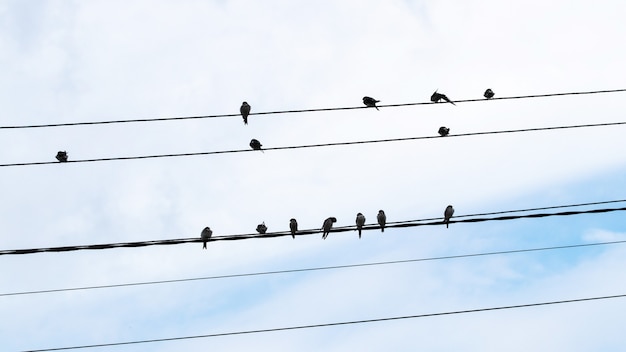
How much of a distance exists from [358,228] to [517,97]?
4615 millimetres

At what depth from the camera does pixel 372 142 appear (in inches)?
670

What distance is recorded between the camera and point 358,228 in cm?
1521

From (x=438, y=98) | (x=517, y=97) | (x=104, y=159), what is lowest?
(x=104, y=159)

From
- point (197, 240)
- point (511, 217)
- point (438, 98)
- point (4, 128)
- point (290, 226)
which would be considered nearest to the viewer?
point (197, 240)

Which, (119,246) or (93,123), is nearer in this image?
(119,246)

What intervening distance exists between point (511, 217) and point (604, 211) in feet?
5.51

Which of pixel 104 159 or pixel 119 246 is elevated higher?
pixel 104 159

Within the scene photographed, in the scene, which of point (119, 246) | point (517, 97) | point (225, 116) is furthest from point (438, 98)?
point (119, 246)

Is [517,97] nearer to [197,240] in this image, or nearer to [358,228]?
[358,228]

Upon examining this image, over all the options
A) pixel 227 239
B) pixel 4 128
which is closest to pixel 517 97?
pixel 227 239

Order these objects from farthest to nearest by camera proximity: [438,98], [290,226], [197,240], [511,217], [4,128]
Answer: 1. [438,98]
2. [290,226]
3. [4,128]
4. [511,217]
5. [197,240]

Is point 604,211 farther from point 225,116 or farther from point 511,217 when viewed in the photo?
point 225,116

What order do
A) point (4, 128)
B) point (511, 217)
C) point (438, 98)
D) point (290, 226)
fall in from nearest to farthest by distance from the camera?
point (511, 217) → point (4, 128) → point (290, 226) → point (438, 98)

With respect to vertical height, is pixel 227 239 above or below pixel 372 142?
below
